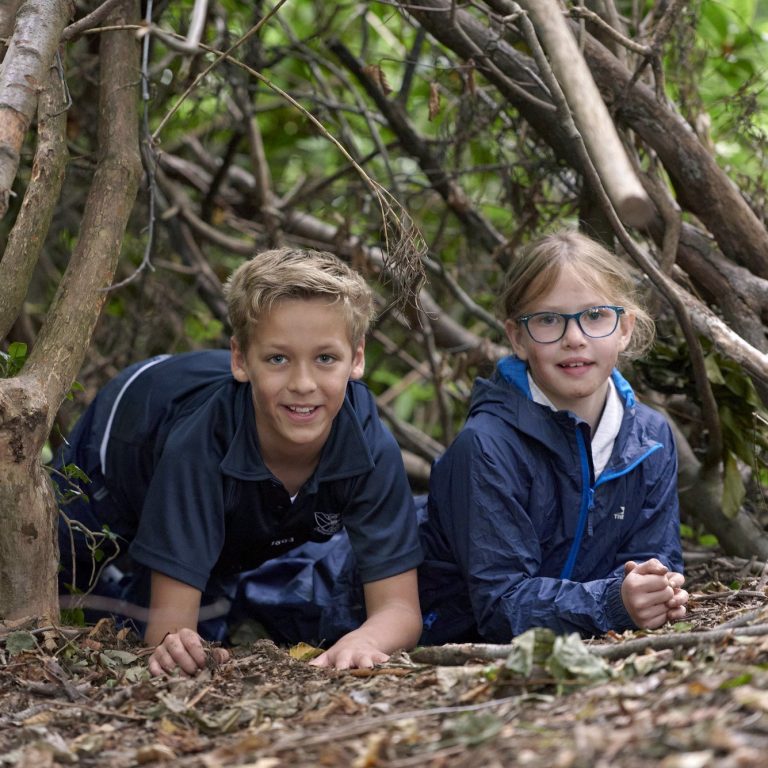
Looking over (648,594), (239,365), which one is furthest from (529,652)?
(239,365)

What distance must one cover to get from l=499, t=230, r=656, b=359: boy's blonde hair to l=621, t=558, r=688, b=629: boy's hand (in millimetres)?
926

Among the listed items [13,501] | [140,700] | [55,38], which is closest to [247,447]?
[13,501]

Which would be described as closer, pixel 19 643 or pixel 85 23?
pixel 19 643

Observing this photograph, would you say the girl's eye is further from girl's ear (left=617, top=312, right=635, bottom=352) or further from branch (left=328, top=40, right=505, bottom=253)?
branch (left=328, top=40, right=505, bottom=253)

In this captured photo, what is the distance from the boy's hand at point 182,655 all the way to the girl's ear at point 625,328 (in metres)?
1.56

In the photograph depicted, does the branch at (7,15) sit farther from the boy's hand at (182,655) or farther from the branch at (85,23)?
the boy's hand at (182,655)

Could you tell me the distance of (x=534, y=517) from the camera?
3221mm

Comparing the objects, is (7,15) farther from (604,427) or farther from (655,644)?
(655,644)

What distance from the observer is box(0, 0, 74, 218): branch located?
8.34ft

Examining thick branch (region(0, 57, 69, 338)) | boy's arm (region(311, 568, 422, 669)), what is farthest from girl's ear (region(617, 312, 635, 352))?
thick branch (region(0, 57, 69, 338))

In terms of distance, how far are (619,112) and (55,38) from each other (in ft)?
6.21

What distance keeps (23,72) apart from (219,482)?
126cm

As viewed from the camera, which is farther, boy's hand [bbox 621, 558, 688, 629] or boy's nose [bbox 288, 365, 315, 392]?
boy's nose [bbox 288, 365, 315, 392]

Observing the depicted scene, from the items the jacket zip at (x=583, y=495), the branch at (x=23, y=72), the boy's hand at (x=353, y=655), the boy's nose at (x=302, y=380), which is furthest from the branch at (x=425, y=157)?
the boy's hand at (x=353, y=655)
